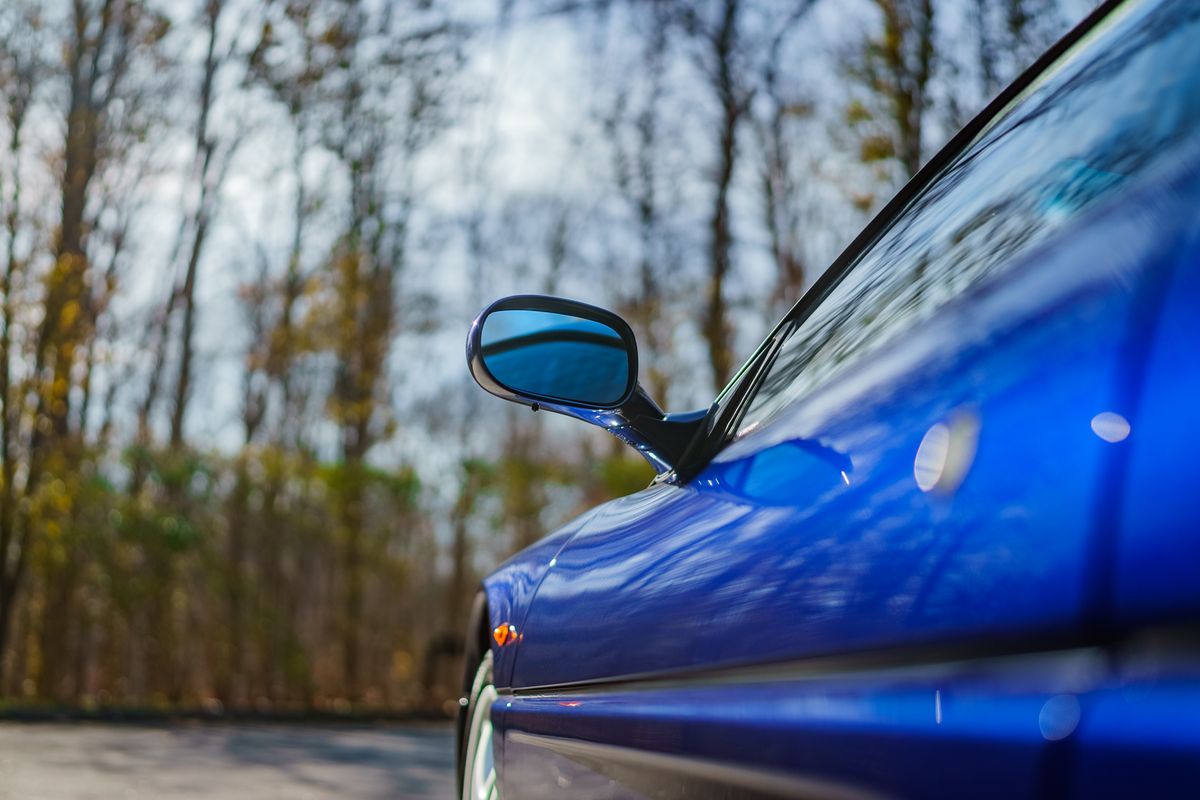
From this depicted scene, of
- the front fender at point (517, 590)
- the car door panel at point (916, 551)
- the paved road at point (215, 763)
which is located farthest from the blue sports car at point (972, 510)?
the paved road at point (215, 763)

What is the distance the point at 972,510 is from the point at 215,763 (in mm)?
7388

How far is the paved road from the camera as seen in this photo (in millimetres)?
6129

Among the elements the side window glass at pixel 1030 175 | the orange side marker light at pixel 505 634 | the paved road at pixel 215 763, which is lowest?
the paved road at pixel 215 763

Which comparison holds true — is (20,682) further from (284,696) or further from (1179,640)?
(1179,640)

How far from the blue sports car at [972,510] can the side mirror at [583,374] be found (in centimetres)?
31

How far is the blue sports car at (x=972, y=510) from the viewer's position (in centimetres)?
74

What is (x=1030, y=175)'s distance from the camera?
1.16 metres

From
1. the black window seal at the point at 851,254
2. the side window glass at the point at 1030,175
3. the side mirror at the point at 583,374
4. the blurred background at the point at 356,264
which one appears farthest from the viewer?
the blurred background at the point at 356,264

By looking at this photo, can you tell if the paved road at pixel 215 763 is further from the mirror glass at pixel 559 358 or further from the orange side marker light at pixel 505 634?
the mirror glass at pixel 559 358

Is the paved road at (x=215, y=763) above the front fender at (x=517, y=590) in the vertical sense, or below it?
below

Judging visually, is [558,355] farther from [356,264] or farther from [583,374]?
[356,264]

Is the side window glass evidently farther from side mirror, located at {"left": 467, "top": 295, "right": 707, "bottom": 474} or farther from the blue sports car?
side mirror, located at {"left": 467, "top": 295, "right": 707, "bottom": 474}

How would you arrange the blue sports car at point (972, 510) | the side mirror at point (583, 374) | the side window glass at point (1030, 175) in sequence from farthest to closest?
the side mirror at point (583, 374) → the side window glass at point (1030, 175) → the blue sports car at point (972, 510)

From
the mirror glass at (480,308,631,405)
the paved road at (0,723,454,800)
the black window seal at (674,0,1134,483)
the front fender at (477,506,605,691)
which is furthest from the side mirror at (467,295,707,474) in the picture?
the paved road at (0,723,454,800)
